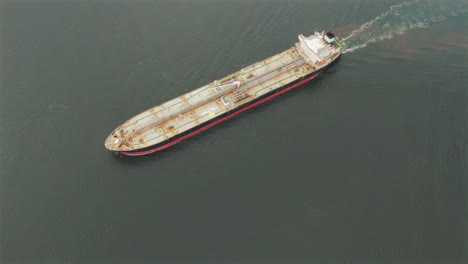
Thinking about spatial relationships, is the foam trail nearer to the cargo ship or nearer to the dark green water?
the dark green water

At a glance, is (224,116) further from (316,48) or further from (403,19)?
(403,19)

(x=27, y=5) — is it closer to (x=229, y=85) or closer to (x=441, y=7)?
(x=229, y=85)

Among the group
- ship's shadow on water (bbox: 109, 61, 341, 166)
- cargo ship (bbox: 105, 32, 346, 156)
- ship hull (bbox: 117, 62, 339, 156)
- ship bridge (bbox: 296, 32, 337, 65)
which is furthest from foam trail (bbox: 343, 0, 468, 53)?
ship's shadow on water (bbox: 109, 61, 341, 166)

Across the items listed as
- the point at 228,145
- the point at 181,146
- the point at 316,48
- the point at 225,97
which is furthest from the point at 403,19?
the point at 181,146

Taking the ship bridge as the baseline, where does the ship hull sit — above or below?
below

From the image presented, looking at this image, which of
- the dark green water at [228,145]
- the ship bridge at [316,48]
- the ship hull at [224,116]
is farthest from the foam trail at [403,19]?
the ship hull at [224,116]

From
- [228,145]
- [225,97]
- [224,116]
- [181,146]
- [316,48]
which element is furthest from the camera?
[316,48]

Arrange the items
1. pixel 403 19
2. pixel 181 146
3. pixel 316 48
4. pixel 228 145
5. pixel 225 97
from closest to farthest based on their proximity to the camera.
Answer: pixel 228 145, pixel 181 146, pixel 225 97, pixel 316 48, pixel 403 19
